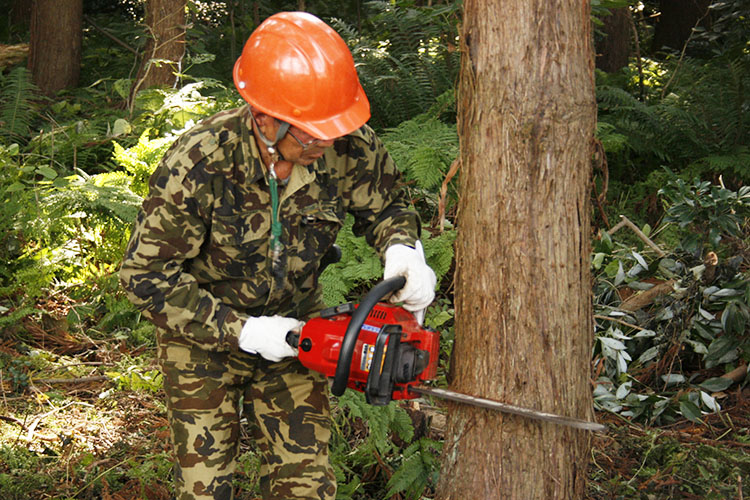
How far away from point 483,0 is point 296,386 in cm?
157

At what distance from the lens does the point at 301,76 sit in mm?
2432

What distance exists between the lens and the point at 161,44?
21.8ft

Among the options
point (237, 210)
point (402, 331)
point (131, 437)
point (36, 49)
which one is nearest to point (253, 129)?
point (237, 210)

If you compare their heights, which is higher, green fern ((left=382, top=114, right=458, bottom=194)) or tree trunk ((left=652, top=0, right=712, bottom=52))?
tree trunk ((left=652, top=0, right=712, bottom=52))

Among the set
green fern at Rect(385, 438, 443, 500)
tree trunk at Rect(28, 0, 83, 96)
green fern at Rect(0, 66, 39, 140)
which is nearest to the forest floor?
green fern at Rect(385, 438, 443, 500)

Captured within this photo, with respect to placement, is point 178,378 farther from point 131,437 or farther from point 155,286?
point 131,437

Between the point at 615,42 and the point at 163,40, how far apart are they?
4.85 meters

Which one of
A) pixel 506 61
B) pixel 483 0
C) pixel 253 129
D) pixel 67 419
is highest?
pixel 483 0

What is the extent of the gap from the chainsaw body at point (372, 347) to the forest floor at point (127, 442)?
3.90ft

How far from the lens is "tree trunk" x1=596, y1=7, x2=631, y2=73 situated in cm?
820

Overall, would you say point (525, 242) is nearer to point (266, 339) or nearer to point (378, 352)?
point (378, 352)

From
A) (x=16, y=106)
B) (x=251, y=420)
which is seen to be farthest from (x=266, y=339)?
(x=16, y=106)

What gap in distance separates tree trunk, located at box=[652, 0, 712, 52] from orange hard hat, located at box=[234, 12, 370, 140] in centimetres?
794

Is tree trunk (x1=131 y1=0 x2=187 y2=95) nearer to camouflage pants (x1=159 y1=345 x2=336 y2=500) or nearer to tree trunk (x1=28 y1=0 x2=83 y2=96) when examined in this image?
tree trunk (x1=28 y1=0 x2=83 y2=96)
